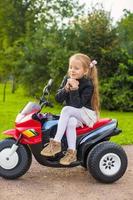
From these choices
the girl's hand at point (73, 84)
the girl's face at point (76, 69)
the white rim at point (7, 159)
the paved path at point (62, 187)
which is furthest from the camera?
the girl's face at point (76, 69)

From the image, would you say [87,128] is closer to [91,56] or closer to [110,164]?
[110,164]

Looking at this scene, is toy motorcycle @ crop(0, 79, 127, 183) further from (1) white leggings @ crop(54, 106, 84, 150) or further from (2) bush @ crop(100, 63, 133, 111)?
(2) bush @ crop(100, 63, 133, 111)

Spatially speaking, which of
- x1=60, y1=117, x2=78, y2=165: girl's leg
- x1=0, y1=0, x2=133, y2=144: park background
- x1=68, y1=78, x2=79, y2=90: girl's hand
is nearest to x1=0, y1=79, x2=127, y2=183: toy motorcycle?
x1=60, y1=117, x2=78, y2=165: girl's leg

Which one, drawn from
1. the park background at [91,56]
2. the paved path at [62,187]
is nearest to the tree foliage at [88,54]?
the park background at [91,56]

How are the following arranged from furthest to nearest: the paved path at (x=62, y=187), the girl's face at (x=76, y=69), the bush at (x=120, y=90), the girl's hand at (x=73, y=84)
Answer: the bush at (x=120, y=90)
the girl's face at (x=76, y=69)
the girl's hand at (x=73, y=84)
the paved path at (x=62, y=187)

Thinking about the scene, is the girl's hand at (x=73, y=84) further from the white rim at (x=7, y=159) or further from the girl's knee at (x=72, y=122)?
the white rim at (x=7, y=159)

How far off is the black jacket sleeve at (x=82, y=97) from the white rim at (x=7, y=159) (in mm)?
962

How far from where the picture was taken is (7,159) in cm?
653

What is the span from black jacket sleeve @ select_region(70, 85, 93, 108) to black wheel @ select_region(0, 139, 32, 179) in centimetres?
84

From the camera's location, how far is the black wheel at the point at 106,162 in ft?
21.2

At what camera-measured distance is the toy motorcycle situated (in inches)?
255

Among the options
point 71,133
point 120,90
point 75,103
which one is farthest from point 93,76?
point 120,90

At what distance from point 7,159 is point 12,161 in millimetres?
66

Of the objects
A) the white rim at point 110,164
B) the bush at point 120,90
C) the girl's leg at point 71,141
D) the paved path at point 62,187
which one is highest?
the girl's leg at point 71,141
